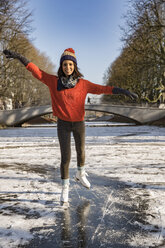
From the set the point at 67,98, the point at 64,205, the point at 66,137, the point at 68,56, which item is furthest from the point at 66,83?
the point at 64,205

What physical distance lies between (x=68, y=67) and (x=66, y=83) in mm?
177

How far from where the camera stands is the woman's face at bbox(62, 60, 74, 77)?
275 centimetres

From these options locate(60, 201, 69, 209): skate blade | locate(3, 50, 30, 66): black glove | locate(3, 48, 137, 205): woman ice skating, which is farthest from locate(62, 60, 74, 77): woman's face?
locate(60, 201, 69, 209): skate blade

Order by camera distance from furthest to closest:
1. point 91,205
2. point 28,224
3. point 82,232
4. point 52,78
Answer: point 52,78 → point 91,205 → point 28,224 → point 82,232

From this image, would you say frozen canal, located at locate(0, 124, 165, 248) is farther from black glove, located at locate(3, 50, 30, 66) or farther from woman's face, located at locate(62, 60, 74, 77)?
black glove, located at locate(3, 50, 30, 66)

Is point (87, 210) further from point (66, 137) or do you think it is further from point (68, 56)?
point (68, 56)

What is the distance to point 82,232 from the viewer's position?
201cm

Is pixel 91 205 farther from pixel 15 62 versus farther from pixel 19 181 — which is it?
pixel 15 62

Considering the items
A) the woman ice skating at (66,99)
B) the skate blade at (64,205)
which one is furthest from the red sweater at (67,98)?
Answer: the skate blade at (64,205)

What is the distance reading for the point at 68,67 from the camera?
2.74m

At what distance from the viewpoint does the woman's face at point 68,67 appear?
2750mm

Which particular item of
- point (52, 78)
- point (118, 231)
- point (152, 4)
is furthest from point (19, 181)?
point (152, 4)

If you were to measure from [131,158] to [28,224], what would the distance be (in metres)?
3.71

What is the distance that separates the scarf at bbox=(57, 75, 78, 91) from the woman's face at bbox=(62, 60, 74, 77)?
0.06m
